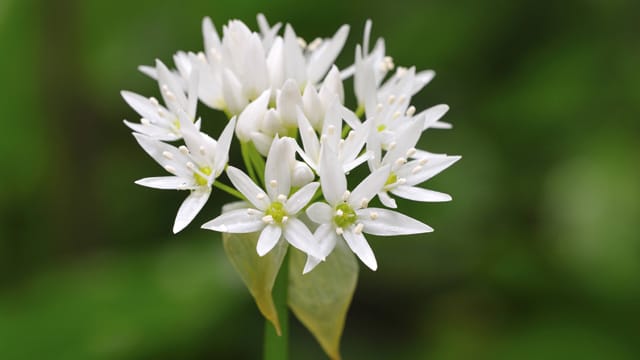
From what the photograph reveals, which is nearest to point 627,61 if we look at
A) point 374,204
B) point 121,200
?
point 374,204

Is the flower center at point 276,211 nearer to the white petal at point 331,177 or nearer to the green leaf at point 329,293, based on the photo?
the white petal at point 331,177

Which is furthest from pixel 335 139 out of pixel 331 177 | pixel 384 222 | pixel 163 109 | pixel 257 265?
pixel 163 109

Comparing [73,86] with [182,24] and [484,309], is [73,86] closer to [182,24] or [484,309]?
[182,24]

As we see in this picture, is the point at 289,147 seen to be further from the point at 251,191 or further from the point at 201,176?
the point at 201,176

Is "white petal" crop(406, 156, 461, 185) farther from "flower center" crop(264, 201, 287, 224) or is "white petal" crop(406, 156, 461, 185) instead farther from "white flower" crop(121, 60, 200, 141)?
"white flower" crop(121, 60, 200, 141)

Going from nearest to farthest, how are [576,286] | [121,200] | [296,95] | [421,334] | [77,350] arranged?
[296,95], [77,350], [576,286], [421,334], [121,200]
